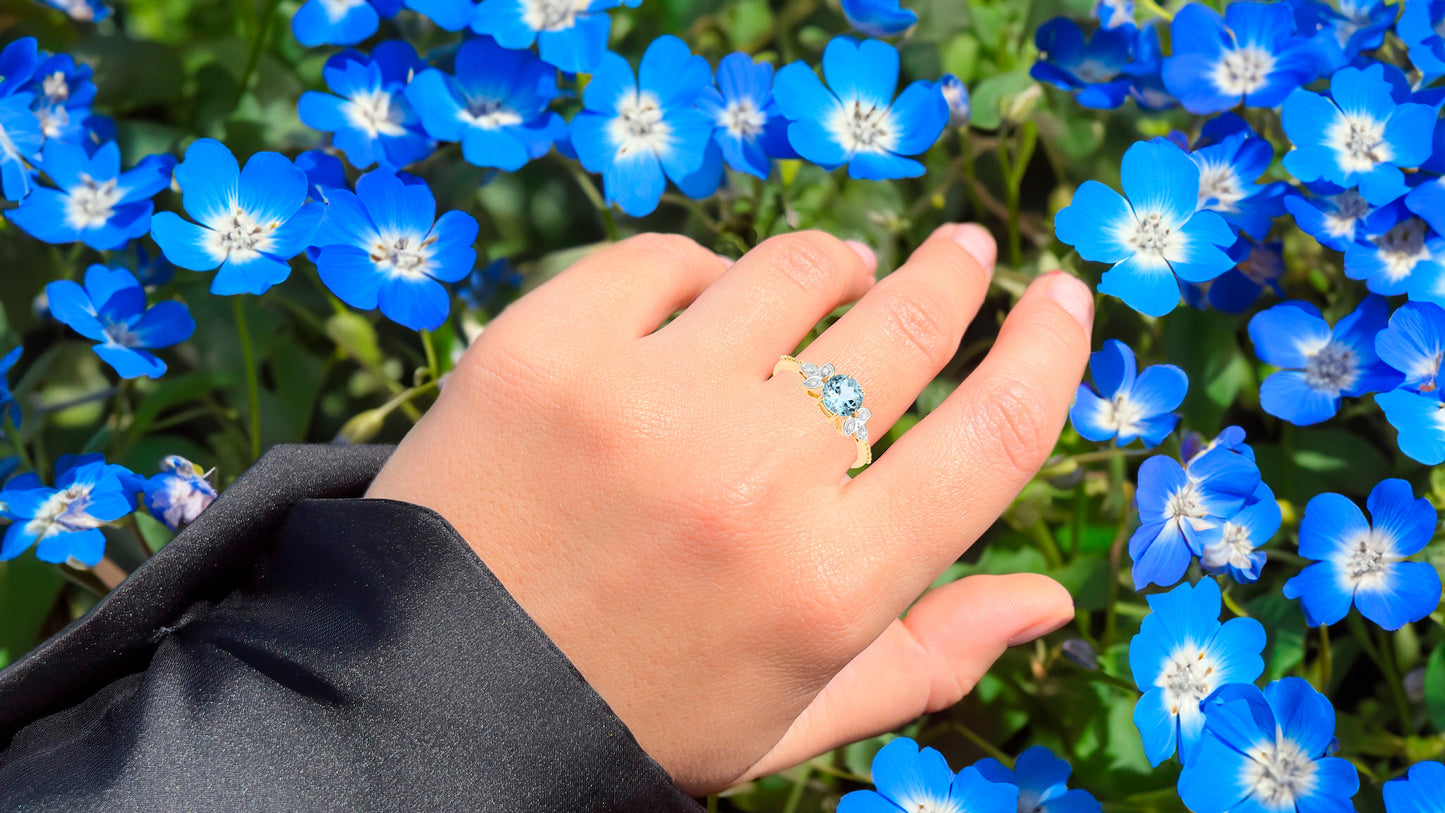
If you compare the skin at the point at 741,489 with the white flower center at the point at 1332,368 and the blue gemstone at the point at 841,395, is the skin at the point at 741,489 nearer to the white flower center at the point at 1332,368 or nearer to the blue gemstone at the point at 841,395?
the blue gemstone at the point at 841,395

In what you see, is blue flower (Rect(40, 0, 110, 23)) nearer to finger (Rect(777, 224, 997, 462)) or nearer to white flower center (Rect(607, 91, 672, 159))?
white flower center (Rect(607, 91, 672, 159))

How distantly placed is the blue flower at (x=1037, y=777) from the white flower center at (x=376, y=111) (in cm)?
99

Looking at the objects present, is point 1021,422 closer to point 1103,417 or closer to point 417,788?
point 1103,417

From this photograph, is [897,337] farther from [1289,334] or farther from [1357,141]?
[1357,141]

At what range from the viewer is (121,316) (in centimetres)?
116

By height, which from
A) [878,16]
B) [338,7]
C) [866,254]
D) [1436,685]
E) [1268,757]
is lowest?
[1436,685]

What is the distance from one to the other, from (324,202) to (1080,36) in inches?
35.3

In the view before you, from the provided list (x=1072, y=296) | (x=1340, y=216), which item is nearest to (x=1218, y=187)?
(x=1340, y=216)

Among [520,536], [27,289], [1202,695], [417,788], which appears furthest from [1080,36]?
[27,289]

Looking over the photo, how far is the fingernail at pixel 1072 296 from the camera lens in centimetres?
105

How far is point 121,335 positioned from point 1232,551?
121 centimetres

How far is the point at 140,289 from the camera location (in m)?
1.15

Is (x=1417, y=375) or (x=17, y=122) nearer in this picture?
(x=1417, y=375)

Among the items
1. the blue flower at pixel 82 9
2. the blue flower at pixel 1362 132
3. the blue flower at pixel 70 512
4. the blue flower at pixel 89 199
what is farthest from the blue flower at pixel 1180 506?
the blue flower at pixel 82 9
